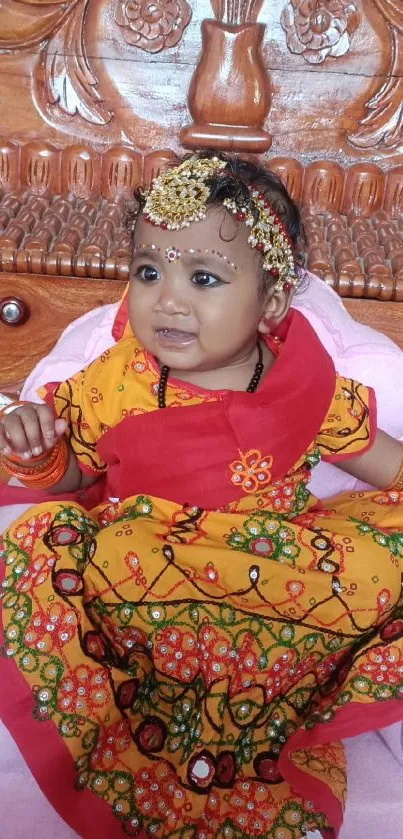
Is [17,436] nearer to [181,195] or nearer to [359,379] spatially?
[181,195]

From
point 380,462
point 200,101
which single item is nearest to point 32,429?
point 380,462

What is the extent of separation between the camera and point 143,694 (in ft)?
2.95

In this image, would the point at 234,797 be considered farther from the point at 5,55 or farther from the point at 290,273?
the point at 5,55

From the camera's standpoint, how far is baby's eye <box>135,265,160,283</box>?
3.07 feet

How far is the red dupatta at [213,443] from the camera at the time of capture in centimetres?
99

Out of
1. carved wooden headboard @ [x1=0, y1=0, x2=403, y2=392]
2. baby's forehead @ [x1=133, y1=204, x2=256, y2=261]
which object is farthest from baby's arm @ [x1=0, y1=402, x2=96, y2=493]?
carved wooden headboard @ [x1=0, y1=0, x2=403, y2=392]

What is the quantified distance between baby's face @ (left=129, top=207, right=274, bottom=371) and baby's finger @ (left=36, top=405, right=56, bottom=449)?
143mm

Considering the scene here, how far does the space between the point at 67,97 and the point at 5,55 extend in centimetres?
16

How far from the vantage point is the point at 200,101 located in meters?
1.76

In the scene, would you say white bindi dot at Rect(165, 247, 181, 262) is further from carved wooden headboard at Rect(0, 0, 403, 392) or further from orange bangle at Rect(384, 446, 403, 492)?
carved wooden headboard at Rect(0, 0, 403, 392)

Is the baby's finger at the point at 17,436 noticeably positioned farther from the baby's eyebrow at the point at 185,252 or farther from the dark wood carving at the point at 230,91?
the dark wood carving at the point at 230,91

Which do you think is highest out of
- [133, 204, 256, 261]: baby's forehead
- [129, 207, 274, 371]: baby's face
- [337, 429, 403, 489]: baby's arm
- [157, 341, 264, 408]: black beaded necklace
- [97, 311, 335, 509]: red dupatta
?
[133, 204, 256, 261]: baby's forehead

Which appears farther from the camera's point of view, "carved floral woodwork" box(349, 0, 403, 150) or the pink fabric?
"carved floral woodwork" box(349, 0, 403, 150)

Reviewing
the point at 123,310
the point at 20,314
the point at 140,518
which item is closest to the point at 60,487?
the point at 140,518
